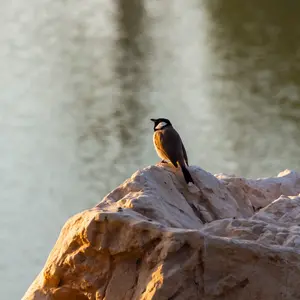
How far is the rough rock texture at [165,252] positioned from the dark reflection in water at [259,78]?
4747 millimetres

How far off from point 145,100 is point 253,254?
7.22 meters

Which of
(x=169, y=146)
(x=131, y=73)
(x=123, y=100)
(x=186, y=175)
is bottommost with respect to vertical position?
(x=186, y=175)

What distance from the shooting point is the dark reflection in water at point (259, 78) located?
25.5 ft

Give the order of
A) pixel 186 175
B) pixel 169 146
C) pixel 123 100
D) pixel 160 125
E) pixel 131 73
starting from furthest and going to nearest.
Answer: pixel 131 73 < pixel 123 100 < pixel 160 125 < pixel 169 146 < pixel 186 175

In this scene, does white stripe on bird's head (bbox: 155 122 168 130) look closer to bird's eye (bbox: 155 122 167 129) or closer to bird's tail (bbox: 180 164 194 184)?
bird's eye (bbox: 155 122 167 129)

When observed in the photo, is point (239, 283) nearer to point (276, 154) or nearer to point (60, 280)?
point (60, 280)

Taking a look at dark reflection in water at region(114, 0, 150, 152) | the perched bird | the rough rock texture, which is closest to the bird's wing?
the perched bird

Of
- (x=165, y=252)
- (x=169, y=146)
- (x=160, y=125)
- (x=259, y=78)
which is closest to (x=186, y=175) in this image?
(x=169, y=146)

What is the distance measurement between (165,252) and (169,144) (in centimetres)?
130

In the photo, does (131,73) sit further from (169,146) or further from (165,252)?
(165,252)

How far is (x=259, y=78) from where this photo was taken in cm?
964

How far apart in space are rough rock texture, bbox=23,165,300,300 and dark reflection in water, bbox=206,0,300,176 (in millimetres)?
4747

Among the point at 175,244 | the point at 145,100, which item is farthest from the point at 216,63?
the point at 175,244

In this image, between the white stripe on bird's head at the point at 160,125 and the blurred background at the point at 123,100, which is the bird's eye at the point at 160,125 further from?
the blurred background at the point at 123,100
